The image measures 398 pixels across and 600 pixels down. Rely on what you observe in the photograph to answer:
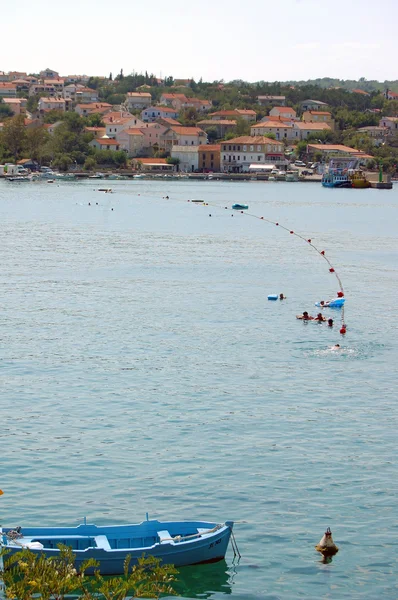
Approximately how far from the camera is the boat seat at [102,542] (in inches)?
741

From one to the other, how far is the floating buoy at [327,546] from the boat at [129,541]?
2.06 metres

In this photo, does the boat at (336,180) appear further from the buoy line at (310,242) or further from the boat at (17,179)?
the buoy line at (310,242)

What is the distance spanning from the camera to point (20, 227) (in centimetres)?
9131

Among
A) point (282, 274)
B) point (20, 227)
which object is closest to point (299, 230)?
point (20, 227)

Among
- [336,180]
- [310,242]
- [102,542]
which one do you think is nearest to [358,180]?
[336,180]

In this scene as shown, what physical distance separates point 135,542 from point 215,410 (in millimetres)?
10742

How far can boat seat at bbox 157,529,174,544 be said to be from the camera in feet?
62.7

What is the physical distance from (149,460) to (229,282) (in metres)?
32.3

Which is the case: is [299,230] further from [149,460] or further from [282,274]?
[149,460]

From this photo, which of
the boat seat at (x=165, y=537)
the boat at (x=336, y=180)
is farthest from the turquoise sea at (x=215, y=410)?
the boat at (x=336, y=180)

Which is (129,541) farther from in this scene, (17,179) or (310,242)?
(17,179)

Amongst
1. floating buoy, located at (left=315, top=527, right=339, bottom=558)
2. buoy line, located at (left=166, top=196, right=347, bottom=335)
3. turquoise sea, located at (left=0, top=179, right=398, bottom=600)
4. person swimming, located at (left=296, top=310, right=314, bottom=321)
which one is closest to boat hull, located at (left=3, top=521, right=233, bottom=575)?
turquoise sea, located at (left=0, top=179, right=398, bottom=600)

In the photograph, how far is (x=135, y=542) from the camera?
63.3 ft

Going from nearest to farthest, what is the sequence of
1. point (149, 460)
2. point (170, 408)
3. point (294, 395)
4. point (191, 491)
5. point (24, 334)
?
1. point (191, 491)
2. point (149, 460)
3. point (170, 408)
4. point (294, 395)
5. point (24, 334)
